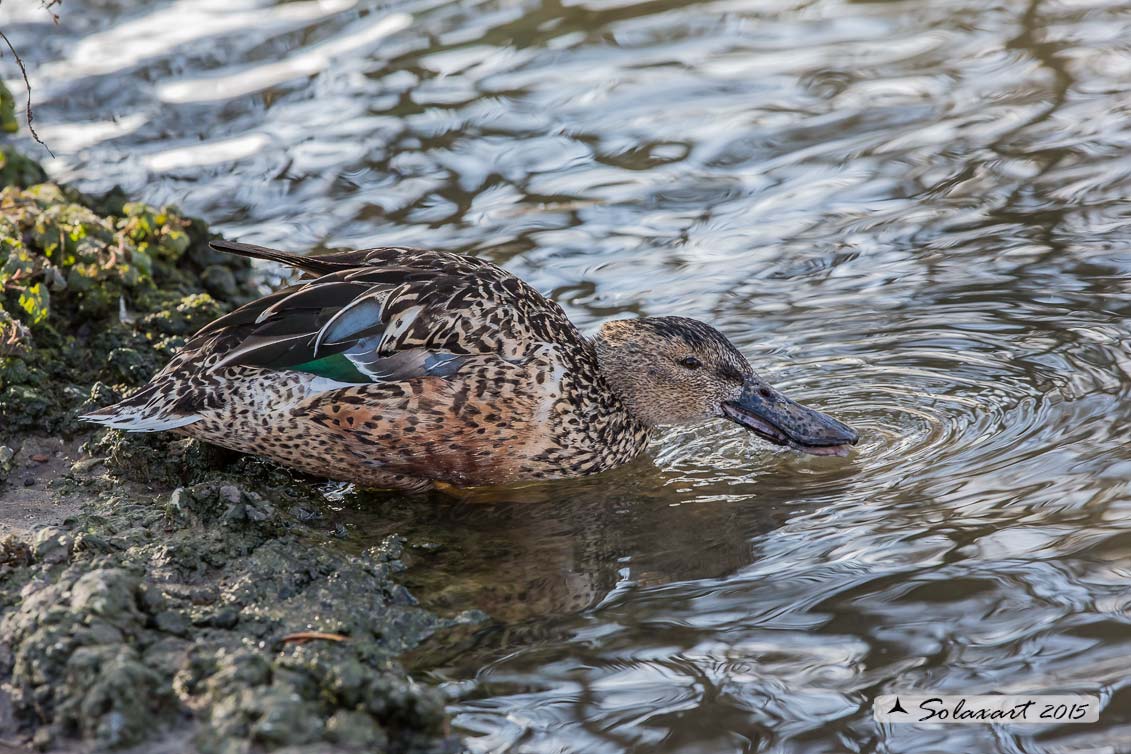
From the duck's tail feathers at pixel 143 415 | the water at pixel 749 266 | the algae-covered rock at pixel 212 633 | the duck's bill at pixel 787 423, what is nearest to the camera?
the algae-covered rock at pixel 212 633

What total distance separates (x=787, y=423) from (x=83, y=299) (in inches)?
142

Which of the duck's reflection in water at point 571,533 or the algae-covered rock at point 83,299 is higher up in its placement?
the algae-covered rock at point 83,299

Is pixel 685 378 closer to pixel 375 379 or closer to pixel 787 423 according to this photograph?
pixel 787 423

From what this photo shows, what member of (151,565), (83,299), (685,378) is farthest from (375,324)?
(83,299)

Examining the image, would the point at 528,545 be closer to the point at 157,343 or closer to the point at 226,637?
the point at 226,637

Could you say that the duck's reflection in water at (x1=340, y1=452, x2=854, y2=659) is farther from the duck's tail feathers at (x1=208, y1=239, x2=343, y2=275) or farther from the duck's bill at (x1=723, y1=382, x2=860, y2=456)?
the duck's tail feathers at (x1=208, y1=239, x2=343, y2=275)

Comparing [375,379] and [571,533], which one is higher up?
[375,379]

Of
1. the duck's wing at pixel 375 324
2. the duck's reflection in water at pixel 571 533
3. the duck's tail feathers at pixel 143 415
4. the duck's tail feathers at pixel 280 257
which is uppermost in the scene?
the duck's tail feathers at pixel 280 257

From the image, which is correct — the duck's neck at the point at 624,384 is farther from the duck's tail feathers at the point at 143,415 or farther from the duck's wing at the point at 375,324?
the duck's tail feathers at the point at 143,415

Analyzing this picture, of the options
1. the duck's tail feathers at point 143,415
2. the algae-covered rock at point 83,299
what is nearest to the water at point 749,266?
the duck's tail feathers at point 143,415

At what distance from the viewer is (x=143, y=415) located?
5660 mm

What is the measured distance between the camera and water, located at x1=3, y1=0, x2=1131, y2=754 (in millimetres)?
4508

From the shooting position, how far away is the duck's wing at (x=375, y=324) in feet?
18.6

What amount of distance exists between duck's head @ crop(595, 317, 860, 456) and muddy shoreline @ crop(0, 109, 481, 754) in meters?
1.63
